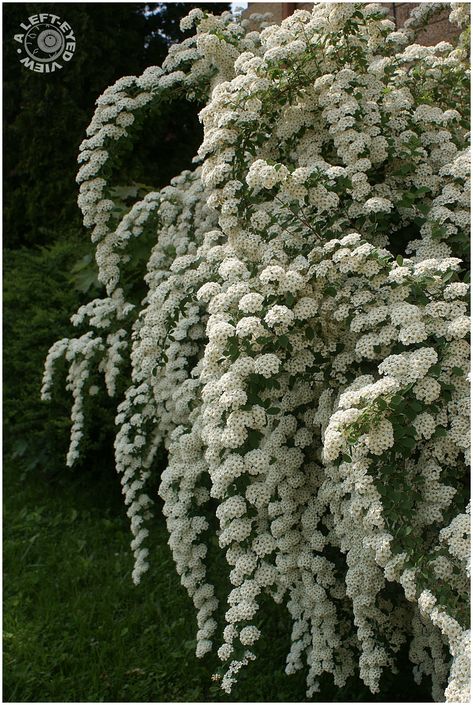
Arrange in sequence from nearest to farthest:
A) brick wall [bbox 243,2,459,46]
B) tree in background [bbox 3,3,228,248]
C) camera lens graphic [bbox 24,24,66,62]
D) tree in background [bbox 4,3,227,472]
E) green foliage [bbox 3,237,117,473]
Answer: brick wall [bbox 243,2,459,46]
camera lens graphic [bbox 24,24,66,62]
green foliage [bbox 3,237,117,473]
tree in background [bbox 4,3,227,472]
tree in background [bbox 3,3,228,248]

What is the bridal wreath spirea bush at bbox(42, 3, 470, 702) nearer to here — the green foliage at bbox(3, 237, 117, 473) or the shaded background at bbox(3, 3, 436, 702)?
the shaded background at bbox(3, 3, 436, 702)

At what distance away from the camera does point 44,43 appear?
4113mm

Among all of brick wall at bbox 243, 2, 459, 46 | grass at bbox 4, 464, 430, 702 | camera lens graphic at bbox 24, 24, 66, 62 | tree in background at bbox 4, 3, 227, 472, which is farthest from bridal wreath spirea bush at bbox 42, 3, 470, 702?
tree in background at bbox 4, 3, 227, 472

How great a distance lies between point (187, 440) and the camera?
2.37 metres

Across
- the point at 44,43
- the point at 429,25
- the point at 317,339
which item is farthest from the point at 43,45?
the point at 317,339

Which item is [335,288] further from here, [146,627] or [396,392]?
[146,627]

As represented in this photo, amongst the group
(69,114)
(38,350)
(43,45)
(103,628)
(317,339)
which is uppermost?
(43,45)

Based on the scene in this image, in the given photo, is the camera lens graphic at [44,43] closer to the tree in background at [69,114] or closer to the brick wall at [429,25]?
the brick wall at [429,25]

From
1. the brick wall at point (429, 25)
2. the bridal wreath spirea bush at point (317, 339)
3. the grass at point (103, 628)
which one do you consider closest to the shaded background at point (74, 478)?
the grass at point (103, 628)

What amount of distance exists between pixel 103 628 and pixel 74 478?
1697 millimetres

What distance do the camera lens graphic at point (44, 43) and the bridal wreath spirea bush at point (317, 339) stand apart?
5.11 feet

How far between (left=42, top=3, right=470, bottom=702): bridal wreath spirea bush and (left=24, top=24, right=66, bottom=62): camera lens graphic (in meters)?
1.56

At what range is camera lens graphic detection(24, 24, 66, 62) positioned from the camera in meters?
4.12

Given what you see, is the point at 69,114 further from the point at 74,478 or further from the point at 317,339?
the point at 317,339
